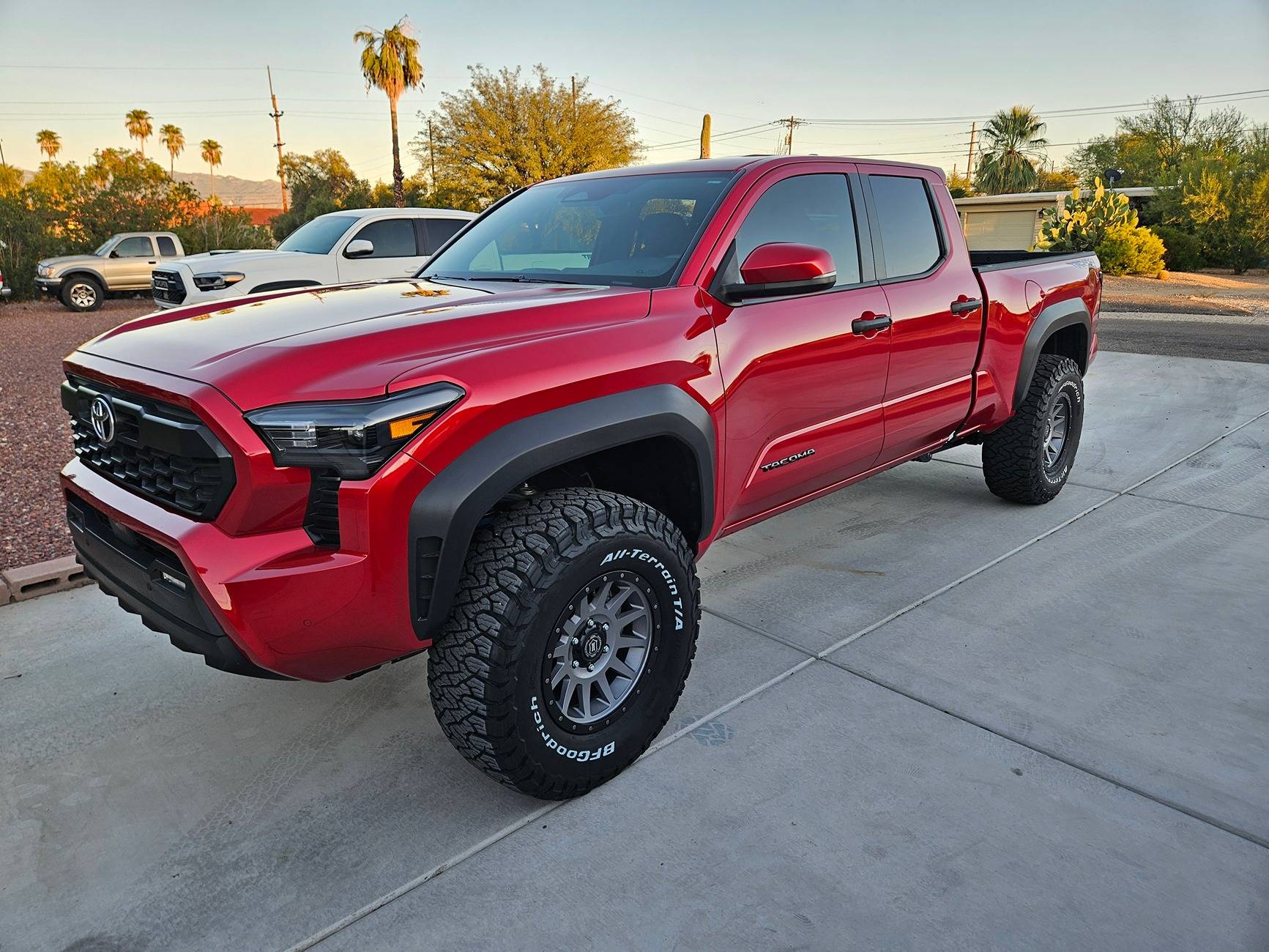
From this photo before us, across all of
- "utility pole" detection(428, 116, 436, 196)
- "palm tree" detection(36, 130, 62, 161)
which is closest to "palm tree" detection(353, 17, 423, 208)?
"utility pole" detection(428, 116, 436, 196)

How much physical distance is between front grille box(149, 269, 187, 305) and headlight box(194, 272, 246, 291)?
0.27 m

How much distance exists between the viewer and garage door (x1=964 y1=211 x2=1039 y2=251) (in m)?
35.9

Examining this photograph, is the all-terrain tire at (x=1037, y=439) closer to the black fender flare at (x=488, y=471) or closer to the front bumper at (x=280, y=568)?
the black fender flare at (x=488, y=471)

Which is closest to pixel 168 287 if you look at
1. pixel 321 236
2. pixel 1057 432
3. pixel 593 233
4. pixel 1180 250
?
pixel 321 236

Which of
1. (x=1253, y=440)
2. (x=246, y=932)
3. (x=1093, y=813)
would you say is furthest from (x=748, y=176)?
(x=1253, y=440)

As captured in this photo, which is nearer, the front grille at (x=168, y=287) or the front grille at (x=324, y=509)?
the front grille at (x=324, y=509)

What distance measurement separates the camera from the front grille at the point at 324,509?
7.02ft

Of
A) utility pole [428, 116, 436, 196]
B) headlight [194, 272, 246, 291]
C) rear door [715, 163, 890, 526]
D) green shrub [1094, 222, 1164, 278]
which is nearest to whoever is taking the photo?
rear door [715, 163, 890, 526]

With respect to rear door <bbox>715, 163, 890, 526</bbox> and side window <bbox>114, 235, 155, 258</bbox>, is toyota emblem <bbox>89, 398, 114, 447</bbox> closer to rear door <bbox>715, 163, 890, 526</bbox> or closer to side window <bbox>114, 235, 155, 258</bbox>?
rear door <bbox>715, 163, 890, 526</bbox>

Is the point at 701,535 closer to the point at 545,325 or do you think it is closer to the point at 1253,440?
the point at 545,325

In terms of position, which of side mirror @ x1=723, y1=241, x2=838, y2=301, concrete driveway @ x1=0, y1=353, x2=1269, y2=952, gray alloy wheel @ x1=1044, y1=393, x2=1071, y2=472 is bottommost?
concrete driveway @ x1=0, y1=353, x2=1269, y2=952

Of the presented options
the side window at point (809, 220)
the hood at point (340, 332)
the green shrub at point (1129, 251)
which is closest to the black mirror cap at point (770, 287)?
the side window at point (809, 220)

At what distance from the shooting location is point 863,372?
3.58 meters

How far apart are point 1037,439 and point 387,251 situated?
848 cm
